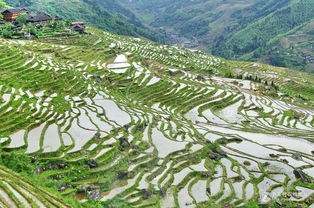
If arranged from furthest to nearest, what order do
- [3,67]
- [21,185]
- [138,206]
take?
[3,67]
[138,206]
[21,185]

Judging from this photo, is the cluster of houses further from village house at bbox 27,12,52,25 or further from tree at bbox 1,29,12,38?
tree at bbox 1,29,12,38

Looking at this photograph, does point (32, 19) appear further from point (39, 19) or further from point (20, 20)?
point (20, 20)

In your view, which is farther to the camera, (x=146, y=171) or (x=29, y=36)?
(x=29, y=36)

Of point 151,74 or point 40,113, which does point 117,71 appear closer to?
point 151,74

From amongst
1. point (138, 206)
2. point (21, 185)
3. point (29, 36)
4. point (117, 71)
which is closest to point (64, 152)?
point (21, 185)

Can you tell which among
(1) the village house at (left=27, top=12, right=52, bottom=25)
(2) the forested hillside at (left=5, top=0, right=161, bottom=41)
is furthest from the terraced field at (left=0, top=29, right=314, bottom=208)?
(2) the forested hillside at (left=5, top=0, right=161, bottom=41)

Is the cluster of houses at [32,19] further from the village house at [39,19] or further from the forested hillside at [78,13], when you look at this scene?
the forested hillside at [78,13]
